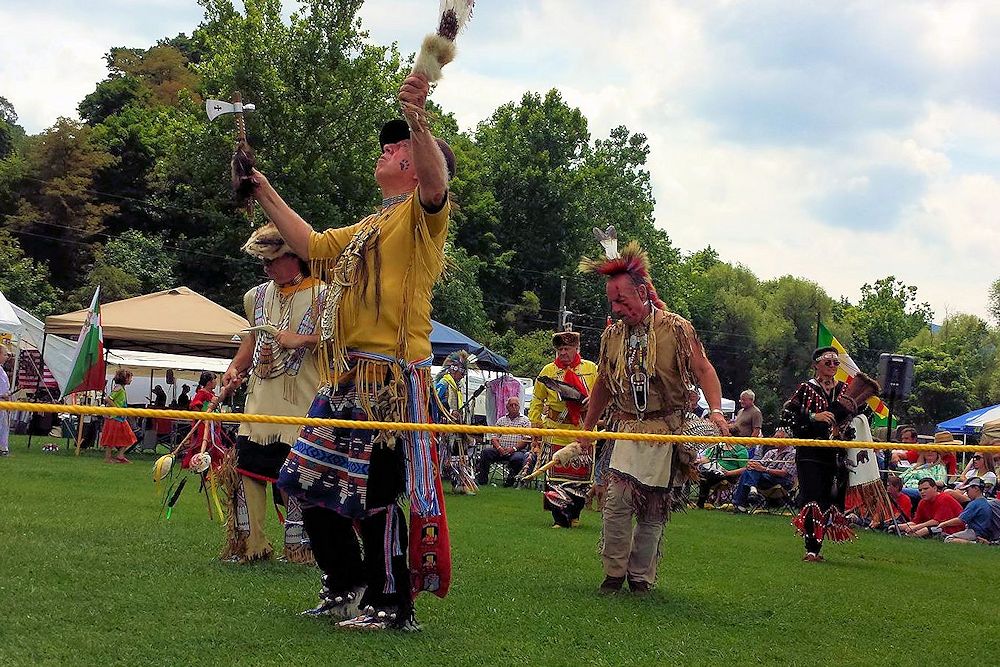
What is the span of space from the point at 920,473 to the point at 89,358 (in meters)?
12.4

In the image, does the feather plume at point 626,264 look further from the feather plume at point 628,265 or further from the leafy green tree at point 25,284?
the leafy green tree at point 25,284

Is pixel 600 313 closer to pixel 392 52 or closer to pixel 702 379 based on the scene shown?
pixel 392 52

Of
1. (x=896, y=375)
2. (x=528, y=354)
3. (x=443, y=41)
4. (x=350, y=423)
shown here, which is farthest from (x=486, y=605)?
(x=528, y=354)

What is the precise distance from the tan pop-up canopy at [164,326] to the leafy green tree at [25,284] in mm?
15652

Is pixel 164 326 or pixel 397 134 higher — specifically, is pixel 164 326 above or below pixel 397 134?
below

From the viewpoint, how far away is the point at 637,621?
5.43 metres

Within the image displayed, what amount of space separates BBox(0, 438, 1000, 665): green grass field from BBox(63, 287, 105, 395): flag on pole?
7.00 metres

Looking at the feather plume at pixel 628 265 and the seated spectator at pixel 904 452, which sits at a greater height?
the feather plume at pixel 628 265

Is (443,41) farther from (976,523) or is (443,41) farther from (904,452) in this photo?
(904,452)

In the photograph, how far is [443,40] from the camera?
392cm

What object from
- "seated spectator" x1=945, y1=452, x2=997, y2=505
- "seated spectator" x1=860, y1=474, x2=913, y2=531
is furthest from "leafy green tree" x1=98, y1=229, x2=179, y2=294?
"seated spectator" x1=945, y1=452, x2=997, y2=505

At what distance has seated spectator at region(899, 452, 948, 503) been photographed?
15555 mm

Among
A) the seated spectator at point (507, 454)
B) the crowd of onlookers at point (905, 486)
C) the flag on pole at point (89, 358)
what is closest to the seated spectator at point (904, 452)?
the crowd of onlookers at point (905, 486)

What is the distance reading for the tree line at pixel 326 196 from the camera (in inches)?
1256
